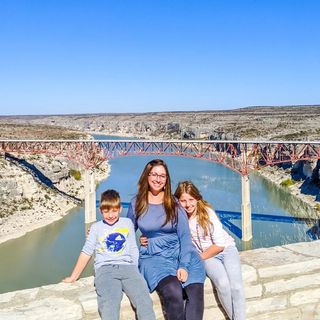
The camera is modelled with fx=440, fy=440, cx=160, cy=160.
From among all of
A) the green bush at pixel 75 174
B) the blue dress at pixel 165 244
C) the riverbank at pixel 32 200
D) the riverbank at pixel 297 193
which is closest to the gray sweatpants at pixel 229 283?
the blue dress at pixel 165 244

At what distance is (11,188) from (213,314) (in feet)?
109

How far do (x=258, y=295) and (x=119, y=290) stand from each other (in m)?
1.32

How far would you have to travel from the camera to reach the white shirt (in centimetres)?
410

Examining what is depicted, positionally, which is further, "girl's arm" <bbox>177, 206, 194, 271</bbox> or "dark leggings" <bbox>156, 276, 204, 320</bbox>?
"girl's arm" <bbox>177, 206, 194, 271</bbox>

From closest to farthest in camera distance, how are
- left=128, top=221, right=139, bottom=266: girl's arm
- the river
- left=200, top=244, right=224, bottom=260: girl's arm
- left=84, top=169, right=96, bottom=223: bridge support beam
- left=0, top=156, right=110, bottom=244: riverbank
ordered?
left=128, top=221, right=139, bottom=266: girl's arm
left=200, top=244, right=224, bottom=260: girl's arm
the river
left=0, top=156, right=110, bottom=244: riverbank
left=84, top=169, right=96, bottom=223: bridge support beam

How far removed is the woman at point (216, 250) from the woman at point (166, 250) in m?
0.15

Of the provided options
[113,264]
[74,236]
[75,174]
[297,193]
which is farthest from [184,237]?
[75,174]

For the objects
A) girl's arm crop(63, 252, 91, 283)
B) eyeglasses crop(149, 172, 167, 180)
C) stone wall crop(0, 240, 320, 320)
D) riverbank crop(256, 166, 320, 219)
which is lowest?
riverbank crop(256, 166, 320, 219)

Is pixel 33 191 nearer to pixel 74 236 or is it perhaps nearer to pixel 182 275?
pixel 74 236

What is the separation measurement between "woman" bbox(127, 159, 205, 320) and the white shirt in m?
0.24

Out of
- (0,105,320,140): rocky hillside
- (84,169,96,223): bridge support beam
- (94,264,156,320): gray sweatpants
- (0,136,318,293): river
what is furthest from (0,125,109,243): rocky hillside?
(0,105,320,140): rocky hillside

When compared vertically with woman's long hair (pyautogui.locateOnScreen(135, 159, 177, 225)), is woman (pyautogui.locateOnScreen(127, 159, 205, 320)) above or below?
below

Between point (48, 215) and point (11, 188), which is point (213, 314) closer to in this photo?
point (48, 215)

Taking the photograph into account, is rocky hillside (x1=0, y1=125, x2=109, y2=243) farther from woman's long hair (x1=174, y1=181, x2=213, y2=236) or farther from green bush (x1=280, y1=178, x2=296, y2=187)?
woman's long hair (x1=174, y1=181, x2=213, y2=236)
